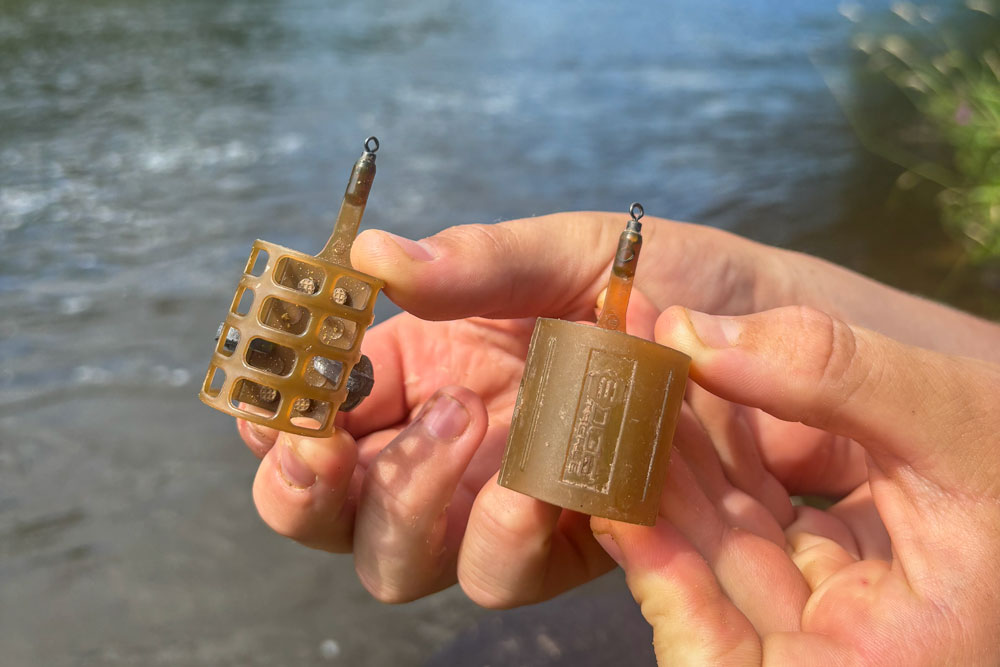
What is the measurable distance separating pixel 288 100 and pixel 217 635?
22.9 ft

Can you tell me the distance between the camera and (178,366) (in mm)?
4656

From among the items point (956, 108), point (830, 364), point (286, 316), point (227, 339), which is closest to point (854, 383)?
point (830, 364)

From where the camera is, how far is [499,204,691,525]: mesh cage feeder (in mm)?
1657

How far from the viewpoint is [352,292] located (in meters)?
1.89

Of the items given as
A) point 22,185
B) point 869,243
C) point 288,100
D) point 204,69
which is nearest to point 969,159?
point 869,243

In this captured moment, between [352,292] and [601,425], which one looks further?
[352,292]

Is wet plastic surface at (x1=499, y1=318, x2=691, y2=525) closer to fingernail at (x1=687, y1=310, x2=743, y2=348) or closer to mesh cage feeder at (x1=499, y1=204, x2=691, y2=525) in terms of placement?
mesh cage feeder at (x1=499, y1=204, x2=691, y2=525)

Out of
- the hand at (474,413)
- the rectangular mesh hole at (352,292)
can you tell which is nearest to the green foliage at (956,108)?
the hand at (474,413)

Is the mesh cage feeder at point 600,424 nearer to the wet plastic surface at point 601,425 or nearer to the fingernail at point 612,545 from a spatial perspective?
the wet plastic surface at point 601,425

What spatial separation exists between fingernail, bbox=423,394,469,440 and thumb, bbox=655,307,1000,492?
63cm

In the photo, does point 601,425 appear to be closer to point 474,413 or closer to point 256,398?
point 474,413

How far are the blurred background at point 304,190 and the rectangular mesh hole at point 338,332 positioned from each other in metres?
1.76

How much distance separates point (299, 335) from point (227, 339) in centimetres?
21

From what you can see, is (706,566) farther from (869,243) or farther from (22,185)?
(22,185)
